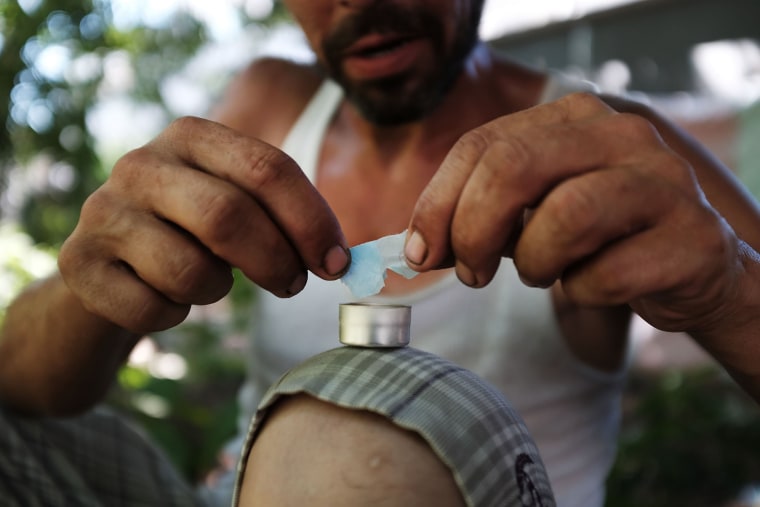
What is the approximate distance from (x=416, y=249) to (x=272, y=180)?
0.19 meters

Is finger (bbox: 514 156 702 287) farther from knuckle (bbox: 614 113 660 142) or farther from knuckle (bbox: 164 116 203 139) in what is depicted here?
knuckle (bbox: 164 116 203 139)

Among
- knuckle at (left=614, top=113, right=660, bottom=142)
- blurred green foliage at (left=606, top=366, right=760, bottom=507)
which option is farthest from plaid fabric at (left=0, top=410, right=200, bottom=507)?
blurred green foliage at (left=606, top=366, right=760, bottom=507)

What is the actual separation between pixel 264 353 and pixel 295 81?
0.81m

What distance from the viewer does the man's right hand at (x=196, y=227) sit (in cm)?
88

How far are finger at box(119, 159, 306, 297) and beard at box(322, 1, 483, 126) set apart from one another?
73 cm

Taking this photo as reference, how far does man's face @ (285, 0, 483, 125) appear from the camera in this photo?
1.51m

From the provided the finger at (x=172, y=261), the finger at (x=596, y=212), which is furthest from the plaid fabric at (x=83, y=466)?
the finger at (x=596, y=212)

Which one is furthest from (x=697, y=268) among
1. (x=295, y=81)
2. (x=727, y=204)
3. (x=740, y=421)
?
(x=740, y=421)

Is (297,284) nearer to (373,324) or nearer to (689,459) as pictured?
(373,324)

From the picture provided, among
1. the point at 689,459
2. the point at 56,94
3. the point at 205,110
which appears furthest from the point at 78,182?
the point at 689,459

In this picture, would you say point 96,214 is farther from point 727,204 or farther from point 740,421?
point 740,421

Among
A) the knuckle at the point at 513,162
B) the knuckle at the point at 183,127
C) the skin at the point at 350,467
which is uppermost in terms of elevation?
the knuckle at the point at 183,127

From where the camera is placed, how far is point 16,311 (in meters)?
1.58

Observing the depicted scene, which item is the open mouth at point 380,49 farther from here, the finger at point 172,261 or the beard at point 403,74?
the finger at point 172,261
